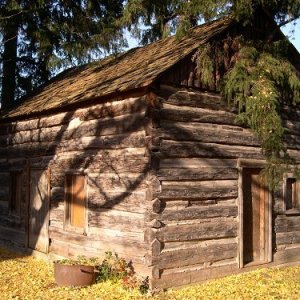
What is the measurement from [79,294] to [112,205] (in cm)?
181

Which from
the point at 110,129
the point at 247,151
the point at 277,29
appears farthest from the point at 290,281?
the point at 277,29

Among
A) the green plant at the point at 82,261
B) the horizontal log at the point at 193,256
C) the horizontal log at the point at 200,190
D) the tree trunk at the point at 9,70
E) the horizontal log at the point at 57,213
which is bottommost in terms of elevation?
the green plant at the point at 82,261

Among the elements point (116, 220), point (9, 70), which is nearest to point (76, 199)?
point (116, 220)

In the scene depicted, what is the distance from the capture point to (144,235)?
8406 mm

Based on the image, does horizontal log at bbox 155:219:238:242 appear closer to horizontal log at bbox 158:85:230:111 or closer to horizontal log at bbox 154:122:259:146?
horizontal log at bbox 154:122:259:146

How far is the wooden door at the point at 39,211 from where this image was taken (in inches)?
448

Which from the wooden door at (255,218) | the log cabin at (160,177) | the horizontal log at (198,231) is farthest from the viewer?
the wooden door at (255,218)

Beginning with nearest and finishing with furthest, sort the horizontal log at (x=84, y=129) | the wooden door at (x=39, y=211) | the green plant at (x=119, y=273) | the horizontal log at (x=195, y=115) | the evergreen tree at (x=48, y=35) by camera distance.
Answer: the green plant at (x=119, y=273) < the horizontal log at (x=195, y=115) < the horizontal log at (x=84, y=129) < the wooden door at (x=39, y=211) < the evergreen tree at (x=48, y=35)

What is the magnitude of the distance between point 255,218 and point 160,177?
2.98 metres

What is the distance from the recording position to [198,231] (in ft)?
29.3

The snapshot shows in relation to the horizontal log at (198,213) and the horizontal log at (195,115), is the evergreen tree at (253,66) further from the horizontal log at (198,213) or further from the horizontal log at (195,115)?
the horizontal log at (198,213)

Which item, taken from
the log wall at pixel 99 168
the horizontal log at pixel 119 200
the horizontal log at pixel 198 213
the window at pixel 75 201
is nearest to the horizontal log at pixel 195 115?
the log wall at pixel 99 168

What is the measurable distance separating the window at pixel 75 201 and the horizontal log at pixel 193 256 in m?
2.42

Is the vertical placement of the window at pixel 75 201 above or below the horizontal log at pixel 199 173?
below
